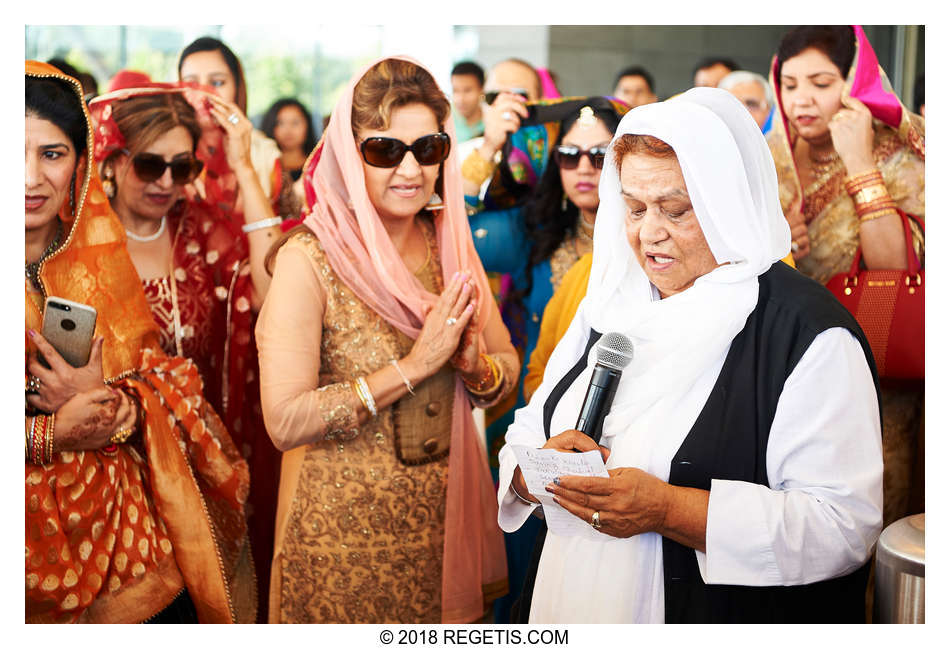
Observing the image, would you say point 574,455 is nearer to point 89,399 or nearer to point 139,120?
point 89,399

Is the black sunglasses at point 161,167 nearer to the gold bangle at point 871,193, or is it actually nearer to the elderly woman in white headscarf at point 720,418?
the elderly woman in white headscarf at point 720,418

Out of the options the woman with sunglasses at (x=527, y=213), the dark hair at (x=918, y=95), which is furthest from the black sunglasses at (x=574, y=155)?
the dark hair at (x=918, y=95)

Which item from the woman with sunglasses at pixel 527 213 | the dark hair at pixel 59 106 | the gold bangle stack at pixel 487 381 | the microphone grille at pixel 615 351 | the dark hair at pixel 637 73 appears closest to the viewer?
the microphone grille at pixel 615 351

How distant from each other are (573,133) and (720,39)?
725mm

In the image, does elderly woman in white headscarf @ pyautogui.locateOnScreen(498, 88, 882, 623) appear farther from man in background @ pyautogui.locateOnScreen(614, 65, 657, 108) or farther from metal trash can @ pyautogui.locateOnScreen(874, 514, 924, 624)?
man in background @ pyautogui.locateOnScreen(614, 65, 657, 108)

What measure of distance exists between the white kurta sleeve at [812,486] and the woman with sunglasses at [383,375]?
68 cm

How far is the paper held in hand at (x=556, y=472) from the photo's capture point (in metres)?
1.70

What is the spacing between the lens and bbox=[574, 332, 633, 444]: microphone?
1.76 meters

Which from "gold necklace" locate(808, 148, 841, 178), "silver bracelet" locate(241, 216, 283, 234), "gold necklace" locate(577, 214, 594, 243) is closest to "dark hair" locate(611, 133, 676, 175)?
"gold necklace" locate(577, 214, 594, 243)

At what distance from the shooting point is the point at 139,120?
2236mm

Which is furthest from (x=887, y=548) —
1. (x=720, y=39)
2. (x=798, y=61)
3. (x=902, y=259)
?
(x=720, y=39)

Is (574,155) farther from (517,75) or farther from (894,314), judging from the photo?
(517,75)

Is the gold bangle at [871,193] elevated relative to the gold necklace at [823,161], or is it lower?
lower

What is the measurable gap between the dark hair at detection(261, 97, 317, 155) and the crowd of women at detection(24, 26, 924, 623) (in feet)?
2.98
